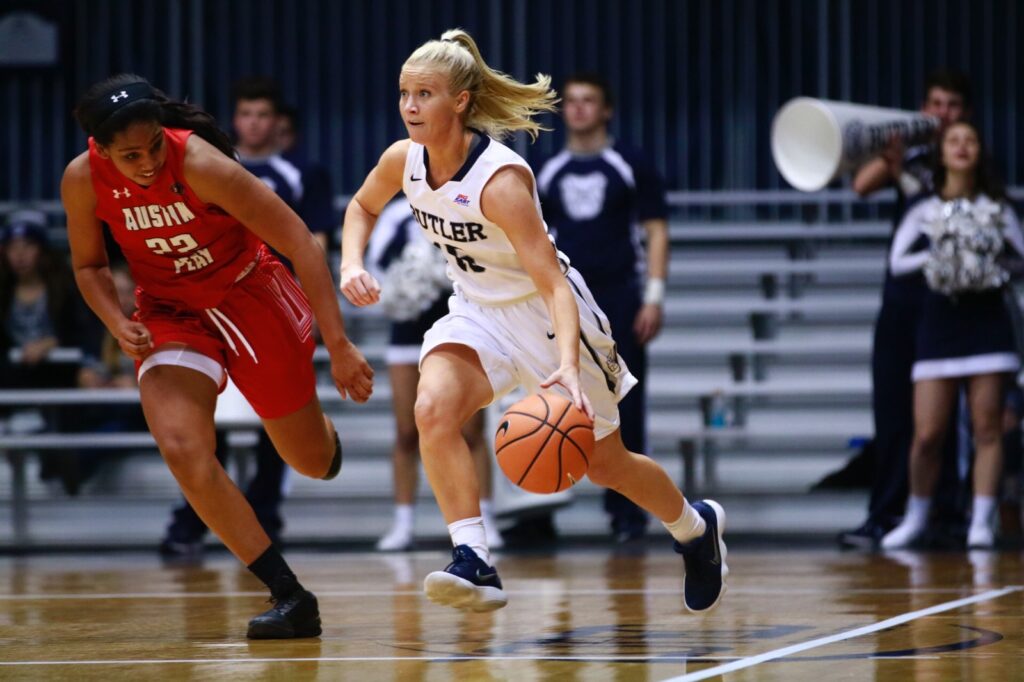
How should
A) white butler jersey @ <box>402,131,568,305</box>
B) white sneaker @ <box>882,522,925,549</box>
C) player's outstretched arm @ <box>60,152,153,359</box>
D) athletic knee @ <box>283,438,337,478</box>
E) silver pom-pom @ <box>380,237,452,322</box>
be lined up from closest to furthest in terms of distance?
1. white butler jersey @ <box>402,131,568,305</box>
2. player's outstretched arm @ <box>60,152,153,359</box>
3. athletic knee @ <box>283,438,337,478</box>
4. white sneaker @ <box>882,522,925,549</box>
5. silver pom-pom @ <box>380,237,452,322</box>

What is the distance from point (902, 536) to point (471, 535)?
3945mm

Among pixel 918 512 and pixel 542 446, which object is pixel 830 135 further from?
pixel 542 446

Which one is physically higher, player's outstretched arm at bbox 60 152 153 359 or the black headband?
the black headband

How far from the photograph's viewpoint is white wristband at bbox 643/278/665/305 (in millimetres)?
8320

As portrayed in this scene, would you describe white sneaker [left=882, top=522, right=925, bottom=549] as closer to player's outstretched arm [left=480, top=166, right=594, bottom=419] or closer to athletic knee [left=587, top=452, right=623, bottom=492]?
athletic knee [left=587, top=452, right=623, bottom=492]

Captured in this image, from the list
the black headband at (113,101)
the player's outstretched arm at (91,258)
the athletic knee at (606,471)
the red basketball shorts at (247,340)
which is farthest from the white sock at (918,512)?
the black headband at (113,101)

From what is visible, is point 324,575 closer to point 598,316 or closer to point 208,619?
point 208,619

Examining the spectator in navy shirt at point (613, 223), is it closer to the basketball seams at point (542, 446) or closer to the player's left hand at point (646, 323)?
the player's left hand at point (646, 323)

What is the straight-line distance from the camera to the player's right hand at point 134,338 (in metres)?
4.75

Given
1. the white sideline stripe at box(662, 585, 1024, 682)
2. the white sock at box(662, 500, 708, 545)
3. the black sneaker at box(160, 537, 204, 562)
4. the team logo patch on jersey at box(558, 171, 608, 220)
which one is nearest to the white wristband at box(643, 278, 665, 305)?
the team logo patch on jersey at box(558, 171, 608, 220)

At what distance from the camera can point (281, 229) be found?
4703mm

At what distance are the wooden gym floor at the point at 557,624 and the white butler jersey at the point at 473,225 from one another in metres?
1.00

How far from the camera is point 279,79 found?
38.5 ft

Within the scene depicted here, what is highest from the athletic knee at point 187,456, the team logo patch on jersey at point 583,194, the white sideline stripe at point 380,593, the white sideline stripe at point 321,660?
the team logo patch on jersey at point 583,194
